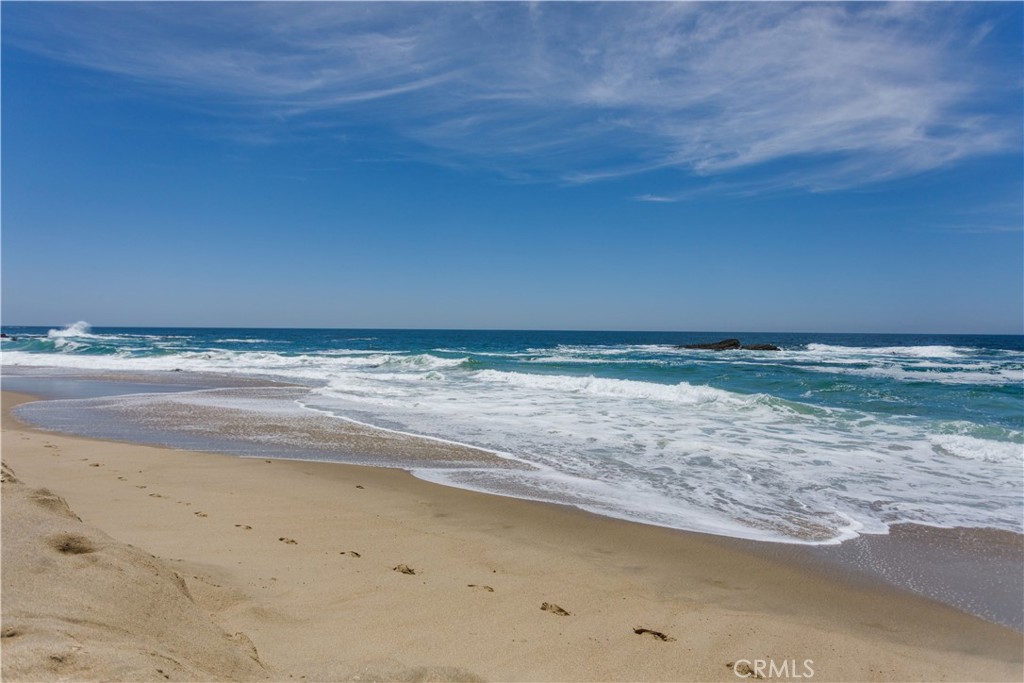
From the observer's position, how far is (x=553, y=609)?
4012mm

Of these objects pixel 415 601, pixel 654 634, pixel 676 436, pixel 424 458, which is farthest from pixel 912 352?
pixel 415 601

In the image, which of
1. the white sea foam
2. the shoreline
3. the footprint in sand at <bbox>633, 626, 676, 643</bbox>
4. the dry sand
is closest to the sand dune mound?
the dry sand

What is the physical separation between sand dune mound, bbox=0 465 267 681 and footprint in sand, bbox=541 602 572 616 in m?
1.94

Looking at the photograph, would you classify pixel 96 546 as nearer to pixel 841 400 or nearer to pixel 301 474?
pixel 301 474

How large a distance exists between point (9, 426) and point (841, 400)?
2017 cm

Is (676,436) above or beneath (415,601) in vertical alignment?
beneath

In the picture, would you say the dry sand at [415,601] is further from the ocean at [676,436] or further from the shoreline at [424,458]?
the ocean at [676,436]

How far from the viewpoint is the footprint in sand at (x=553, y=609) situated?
13.0 feet

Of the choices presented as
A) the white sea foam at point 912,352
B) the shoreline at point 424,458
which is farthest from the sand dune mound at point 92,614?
the white sea foam at point 912,352

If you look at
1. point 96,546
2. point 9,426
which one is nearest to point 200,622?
point 96,546

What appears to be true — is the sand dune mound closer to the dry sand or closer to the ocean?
the dry sand

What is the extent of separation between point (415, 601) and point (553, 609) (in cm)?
94

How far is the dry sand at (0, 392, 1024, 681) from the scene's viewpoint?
2.55m

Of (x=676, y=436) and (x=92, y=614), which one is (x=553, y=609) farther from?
(x=676, y=436)
